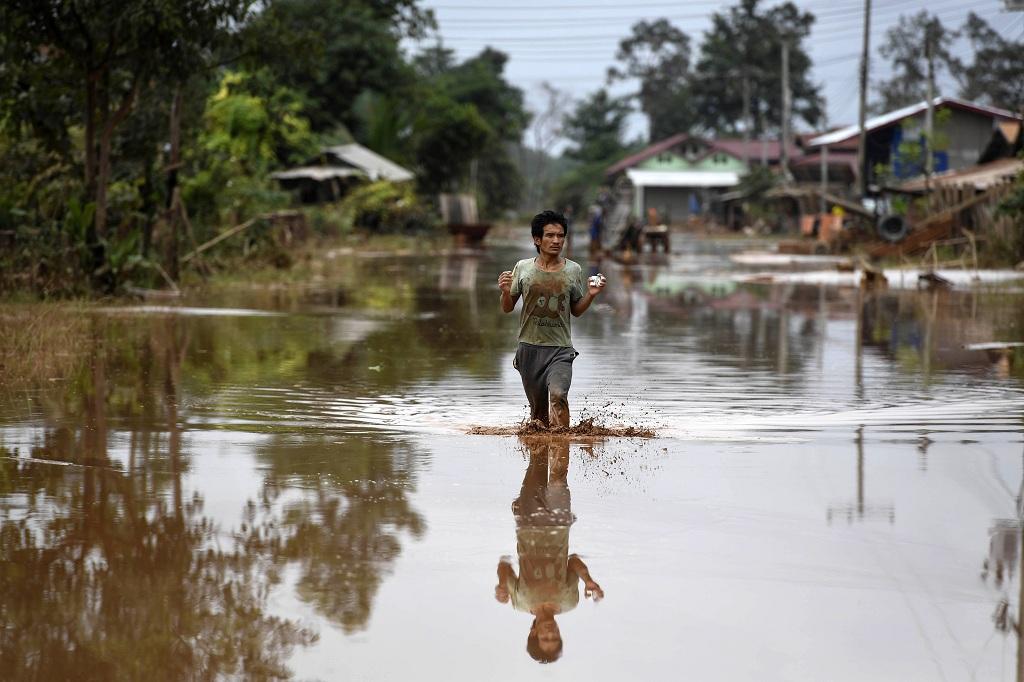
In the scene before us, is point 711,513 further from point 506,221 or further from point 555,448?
point 506,221

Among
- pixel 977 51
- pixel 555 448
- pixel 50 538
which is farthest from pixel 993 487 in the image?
pixel 977 51

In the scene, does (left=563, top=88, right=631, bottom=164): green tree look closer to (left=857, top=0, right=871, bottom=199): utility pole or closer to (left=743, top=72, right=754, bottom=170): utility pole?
(left=743, top=72, right=754, bottom=170): utility pole

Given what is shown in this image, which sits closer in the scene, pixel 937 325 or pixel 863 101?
pixel 937 325

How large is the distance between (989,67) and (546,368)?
87.9 meters

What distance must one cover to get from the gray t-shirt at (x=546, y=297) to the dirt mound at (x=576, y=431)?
0.61 meters

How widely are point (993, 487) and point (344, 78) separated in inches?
2013

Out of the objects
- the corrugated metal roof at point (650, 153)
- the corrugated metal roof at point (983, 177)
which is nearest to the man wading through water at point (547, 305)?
the corrugated metal roof at point (983, 177)

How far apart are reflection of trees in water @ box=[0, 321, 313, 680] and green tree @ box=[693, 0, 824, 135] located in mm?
88022

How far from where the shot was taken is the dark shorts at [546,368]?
9.10m

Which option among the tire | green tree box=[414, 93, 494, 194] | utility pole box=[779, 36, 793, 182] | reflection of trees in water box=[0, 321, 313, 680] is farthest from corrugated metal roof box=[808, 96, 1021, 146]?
reflection of trees in water box=[0, 321, 313, 680]

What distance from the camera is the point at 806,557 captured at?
627 centimetres

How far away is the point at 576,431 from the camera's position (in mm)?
9531

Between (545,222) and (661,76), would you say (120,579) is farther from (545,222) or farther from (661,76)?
(661,76)

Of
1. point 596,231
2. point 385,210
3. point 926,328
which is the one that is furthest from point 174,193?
point 385,210
